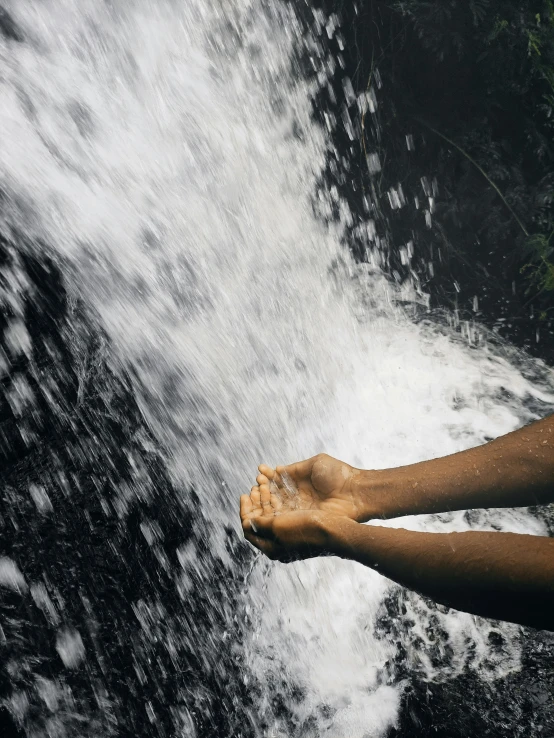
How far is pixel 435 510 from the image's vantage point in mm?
A: 2020

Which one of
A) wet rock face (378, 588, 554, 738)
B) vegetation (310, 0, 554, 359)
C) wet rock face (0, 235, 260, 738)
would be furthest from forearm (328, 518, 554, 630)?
vegetation (310, 0, 554, 359)

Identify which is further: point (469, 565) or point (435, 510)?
point (435, 510)

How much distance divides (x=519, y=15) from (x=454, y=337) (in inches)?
83.0

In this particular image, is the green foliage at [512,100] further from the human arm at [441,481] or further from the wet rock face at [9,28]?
the wet rock face at [9,28]

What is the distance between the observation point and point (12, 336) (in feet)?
6.41

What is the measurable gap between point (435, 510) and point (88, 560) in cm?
124

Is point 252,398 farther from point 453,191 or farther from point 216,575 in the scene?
point 453,191

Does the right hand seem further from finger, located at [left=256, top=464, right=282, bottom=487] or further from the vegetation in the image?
the vegetation

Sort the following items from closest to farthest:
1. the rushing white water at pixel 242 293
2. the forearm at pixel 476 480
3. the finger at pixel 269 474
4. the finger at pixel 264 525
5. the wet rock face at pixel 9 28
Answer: the finger at pixel 264 525 → the forearm at pixel 476 480 → the finger at pixel 269 474 → the rushing white water at pixel 242 293 → the wet rock face at pixel 9 28

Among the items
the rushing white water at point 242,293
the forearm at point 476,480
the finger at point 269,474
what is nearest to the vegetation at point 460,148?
the rushing white water at point 242,293

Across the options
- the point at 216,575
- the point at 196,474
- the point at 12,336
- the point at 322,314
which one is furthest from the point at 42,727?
the point at 322,314

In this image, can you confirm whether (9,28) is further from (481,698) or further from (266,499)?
(481,698)

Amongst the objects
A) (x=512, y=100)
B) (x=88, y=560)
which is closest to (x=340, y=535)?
(x=88, y=560)

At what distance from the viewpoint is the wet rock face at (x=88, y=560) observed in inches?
68.1
